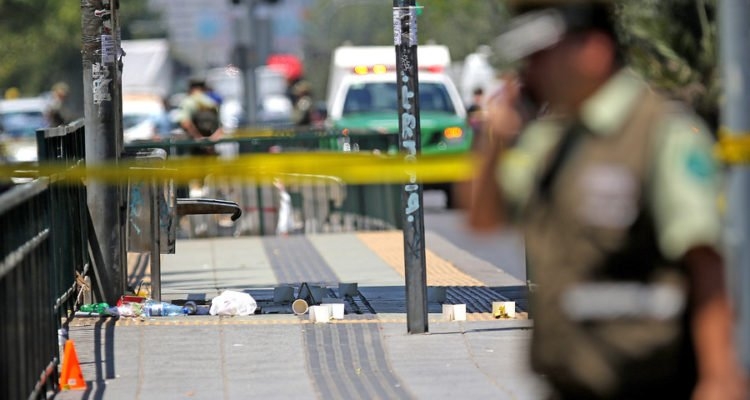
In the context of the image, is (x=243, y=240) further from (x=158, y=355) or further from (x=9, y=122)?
(x=9, y=122)

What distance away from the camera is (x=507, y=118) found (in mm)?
4004

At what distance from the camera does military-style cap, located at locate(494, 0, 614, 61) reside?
378 cm

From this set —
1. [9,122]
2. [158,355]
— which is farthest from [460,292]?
[9,122]

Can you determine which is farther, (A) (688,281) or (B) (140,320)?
(B) (140,320)

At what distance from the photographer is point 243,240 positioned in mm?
17750

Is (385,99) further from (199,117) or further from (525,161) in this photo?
(525,161)

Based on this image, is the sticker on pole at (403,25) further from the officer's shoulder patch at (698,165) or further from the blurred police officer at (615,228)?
the officer's shoulder patch at (698,165)

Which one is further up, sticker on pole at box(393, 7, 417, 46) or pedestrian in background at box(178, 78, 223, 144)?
sticker on pole at box(393, 7, 417, 46)

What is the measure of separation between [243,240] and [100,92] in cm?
677

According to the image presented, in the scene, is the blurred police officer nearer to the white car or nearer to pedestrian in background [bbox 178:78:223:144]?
pedestrian in background [bbox 178:78:223:144]

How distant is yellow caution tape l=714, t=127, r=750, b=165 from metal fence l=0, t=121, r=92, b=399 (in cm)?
308

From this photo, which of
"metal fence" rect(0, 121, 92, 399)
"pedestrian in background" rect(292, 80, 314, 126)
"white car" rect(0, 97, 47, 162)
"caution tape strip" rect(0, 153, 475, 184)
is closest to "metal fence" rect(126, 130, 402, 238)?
"metal fence" rect(0, 121, 92, 399)

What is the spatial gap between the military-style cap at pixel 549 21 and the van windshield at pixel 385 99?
763 inches

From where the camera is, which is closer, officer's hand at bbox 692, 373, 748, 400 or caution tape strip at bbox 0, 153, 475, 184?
officer's hand at bbox 692, 373, 748, 400
